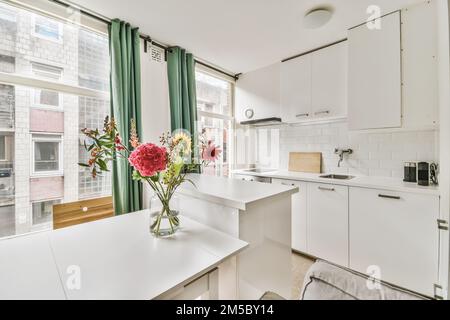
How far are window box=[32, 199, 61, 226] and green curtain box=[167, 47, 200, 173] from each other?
4.34 feet

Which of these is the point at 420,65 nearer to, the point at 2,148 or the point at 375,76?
the point at 375,76

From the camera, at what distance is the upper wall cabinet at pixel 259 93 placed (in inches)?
112

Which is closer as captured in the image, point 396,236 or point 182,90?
point 396,236

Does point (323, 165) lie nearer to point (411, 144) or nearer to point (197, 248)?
point (411, 144)

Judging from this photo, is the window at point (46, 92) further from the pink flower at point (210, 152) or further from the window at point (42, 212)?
the pink flower at point (210, 152)

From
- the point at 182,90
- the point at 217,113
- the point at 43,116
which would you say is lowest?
the point at 43,116

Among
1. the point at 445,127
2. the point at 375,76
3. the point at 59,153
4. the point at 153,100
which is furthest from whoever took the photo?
the point at 153,100

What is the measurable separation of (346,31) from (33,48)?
2.82m

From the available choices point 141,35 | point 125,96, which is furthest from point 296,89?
point 125,96

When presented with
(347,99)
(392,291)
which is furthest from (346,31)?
(392,291)

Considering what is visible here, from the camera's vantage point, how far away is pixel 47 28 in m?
1.68

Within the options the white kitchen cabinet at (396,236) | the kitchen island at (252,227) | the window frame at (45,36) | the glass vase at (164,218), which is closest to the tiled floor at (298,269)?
the white kitchen cabinet at (396,236)

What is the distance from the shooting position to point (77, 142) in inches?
71.7

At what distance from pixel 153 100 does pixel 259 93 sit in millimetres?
1564
